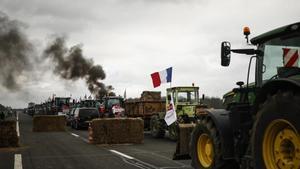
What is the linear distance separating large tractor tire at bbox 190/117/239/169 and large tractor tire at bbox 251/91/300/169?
5.02 ft

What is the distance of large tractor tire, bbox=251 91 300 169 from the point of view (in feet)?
19.6

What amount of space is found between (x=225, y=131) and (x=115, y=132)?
1239 centimetres

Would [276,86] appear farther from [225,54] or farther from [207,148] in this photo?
[207,148]

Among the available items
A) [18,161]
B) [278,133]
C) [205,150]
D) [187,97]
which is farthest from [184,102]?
[278,133]

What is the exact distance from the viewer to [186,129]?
11.5 metres

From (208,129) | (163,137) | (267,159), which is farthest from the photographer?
(163,137)

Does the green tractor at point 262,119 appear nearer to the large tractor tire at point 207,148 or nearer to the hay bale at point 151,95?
the large tractor tire at point 207,148

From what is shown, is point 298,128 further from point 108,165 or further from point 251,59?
point 108,165

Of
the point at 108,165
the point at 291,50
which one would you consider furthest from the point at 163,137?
the point at 291,50

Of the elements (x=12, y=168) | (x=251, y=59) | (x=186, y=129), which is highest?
(x=251, y=59)

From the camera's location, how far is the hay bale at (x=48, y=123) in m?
31.3

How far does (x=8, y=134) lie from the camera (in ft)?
59.5

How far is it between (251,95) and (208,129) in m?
1.08

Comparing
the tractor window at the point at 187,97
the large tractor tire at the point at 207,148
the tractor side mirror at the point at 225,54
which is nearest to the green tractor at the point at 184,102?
the tractor window at the point at 187,97
